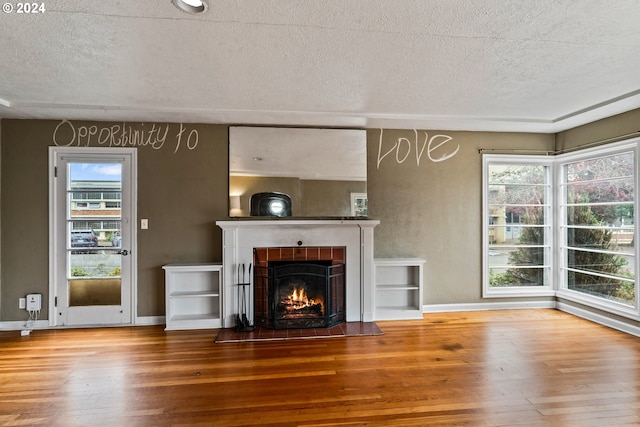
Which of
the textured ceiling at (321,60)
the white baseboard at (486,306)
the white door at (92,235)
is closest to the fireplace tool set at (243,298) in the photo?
the white door at (92,235)

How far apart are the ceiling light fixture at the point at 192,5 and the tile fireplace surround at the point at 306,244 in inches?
89.1

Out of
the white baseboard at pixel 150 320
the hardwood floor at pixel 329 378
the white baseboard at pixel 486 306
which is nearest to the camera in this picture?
the hardwood floor at pixel 329 378

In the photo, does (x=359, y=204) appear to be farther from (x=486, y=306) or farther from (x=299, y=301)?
(x=486, y=306)

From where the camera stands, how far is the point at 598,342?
3184 millimetres

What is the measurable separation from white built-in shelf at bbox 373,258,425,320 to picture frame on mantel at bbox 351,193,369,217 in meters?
0.61

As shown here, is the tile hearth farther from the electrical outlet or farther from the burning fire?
the electrical outlet

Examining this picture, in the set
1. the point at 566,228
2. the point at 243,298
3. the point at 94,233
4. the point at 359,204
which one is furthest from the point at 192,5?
the point at 566,228

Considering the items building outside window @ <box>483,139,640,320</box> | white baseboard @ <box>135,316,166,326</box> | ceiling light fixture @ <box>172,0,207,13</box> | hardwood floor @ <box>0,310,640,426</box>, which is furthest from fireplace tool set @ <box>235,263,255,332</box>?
building outside window @ <box>483,139,640,320</box>

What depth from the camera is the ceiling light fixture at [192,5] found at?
5.59 feet

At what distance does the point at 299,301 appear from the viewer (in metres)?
3.76

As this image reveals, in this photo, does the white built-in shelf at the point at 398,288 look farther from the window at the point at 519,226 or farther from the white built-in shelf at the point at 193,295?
the white built-in shelf at the point at 193,295

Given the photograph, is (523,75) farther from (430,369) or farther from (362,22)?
(430,369)

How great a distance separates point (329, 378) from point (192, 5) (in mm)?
2621

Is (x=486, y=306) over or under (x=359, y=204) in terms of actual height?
under
